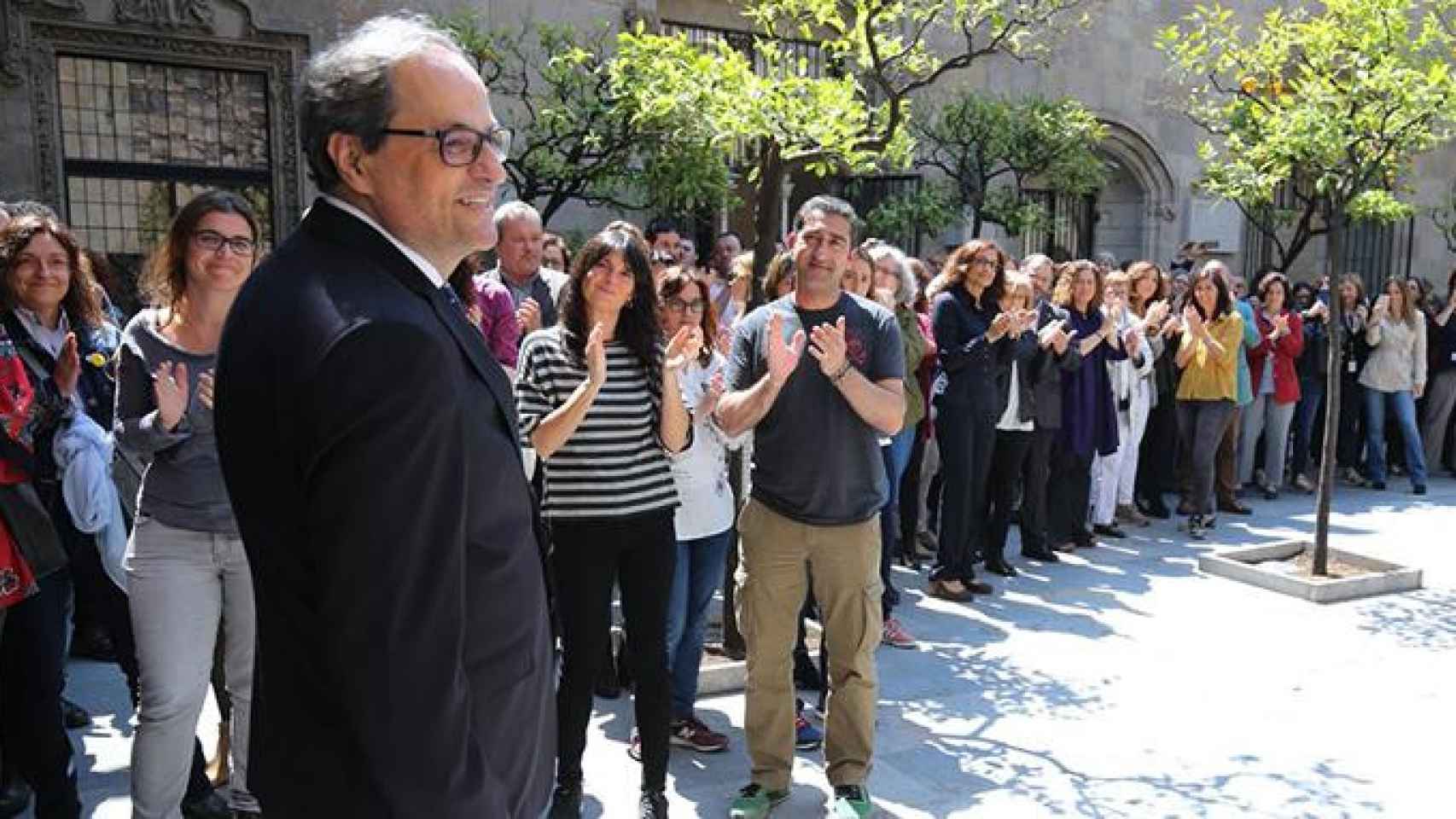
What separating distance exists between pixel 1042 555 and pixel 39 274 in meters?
6.41

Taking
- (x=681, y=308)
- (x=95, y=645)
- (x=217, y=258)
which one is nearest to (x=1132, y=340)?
(x=681, y=308)

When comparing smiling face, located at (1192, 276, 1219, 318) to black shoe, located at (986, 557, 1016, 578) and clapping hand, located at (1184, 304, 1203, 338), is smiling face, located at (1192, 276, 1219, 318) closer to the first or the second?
clapping hand, located at (1184, 304, 1203, 338)

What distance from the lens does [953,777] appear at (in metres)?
4.46

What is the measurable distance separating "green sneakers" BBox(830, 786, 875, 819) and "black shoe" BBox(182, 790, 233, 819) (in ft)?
6.99

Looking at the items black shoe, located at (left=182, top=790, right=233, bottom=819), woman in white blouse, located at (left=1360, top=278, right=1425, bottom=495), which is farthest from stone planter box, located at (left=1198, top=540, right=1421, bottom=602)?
black shoe, located at (left=182, top=790, right=233, bottom=819)

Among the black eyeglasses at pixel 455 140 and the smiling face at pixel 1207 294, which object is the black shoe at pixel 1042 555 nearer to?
the smiling face at pixel 1207 294

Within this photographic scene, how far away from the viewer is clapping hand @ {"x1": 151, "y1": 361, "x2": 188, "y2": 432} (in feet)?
10.9

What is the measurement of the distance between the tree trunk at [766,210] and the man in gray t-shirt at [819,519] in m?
1.04

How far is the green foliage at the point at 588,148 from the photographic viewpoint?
8766 mm

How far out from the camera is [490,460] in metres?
1.73

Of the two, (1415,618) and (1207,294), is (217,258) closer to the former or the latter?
(1415,618)

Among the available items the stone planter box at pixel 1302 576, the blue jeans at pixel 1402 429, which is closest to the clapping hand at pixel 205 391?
the stone planter box at pixel 1302 576

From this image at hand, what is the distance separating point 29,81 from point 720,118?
24.1 feet

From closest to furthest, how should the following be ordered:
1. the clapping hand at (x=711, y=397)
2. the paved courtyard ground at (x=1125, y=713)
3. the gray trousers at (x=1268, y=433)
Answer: the paved courtyard ground at (x=1125, y=713) < the clapping hand at (x=711, y=397) < the gray trousers at (x=1268, y=433)
